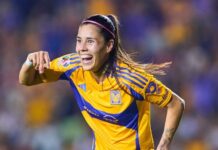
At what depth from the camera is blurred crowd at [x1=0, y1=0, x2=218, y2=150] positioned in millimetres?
10812

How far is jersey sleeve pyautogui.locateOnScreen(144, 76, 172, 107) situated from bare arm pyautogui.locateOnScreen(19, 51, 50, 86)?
77cm

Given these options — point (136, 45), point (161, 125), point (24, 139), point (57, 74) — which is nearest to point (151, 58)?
point (136, 45)

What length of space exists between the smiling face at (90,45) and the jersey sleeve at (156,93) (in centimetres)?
42

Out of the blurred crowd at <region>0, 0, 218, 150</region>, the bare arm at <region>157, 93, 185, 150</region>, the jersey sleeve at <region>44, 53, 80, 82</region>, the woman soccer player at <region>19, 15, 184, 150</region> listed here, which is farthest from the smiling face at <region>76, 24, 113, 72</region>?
the blurred crowd at <region>0, 0, 218, 150</region>

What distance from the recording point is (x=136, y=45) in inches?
475

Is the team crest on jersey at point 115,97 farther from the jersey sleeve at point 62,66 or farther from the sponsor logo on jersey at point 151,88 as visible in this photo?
the jersey sleeve at point 62,66

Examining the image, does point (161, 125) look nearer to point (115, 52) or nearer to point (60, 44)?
point (60, 44)

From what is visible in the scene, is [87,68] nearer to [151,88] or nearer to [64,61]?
[64,61]

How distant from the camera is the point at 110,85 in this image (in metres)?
6.59

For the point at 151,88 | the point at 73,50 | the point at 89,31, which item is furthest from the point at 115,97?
the point at 73,50

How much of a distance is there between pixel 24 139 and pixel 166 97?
14.8ft

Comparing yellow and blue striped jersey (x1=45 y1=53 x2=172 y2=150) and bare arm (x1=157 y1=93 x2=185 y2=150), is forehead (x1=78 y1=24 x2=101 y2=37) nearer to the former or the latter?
yellow and blue striped jersey (x1=45 y1=53 x2=172 y2=150)

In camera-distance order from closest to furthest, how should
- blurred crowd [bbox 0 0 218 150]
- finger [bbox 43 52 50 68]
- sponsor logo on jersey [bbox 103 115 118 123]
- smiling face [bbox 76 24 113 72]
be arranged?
finger [bbox 43 52 50 68]
smiling face [bbox 76 24 113 72]
sponsor logo on jersey [bbox 103 115 118 123]
blurred crowd [bbox 0 0 218 150]

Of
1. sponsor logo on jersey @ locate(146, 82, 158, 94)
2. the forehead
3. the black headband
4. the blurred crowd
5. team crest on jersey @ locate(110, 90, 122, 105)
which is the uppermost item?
the black headband
